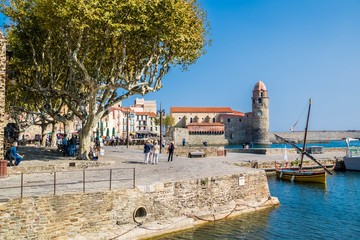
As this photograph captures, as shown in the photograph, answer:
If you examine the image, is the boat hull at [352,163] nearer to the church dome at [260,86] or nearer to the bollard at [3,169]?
the bollard at [3,169]

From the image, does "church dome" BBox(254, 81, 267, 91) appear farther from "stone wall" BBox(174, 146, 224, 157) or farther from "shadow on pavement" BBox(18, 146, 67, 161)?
"shadow on pavement" BBox(18, 146, 67, 161)

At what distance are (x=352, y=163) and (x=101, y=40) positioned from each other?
3036 centimetres

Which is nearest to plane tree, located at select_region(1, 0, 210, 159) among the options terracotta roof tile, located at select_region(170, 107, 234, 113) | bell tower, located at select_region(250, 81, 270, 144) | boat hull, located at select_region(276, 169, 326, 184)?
boat hull, located at select_region(276, 169, 326, 184)

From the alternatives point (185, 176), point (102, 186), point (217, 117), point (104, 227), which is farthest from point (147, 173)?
point (217, 117)

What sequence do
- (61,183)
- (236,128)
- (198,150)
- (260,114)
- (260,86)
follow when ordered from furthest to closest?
(236,128) → (260,86) → (260,114) → (198,150) → (61,183)

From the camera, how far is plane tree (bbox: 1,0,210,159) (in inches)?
799

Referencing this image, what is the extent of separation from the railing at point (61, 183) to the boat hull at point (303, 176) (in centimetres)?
1588

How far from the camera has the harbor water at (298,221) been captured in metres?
14.8

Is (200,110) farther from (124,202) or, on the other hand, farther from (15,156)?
(124,202)

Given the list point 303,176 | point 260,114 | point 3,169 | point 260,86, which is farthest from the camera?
point 260,86

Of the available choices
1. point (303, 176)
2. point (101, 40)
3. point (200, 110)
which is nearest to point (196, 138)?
point (200, 110)

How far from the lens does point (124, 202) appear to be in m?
14.0

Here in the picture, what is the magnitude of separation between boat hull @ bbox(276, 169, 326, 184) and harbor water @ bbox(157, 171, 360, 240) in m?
2.73

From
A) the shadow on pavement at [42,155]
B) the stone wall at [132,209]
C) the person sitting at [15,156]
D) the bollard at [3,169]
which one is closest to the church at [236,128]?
the shadow on pavement at [42,155]
